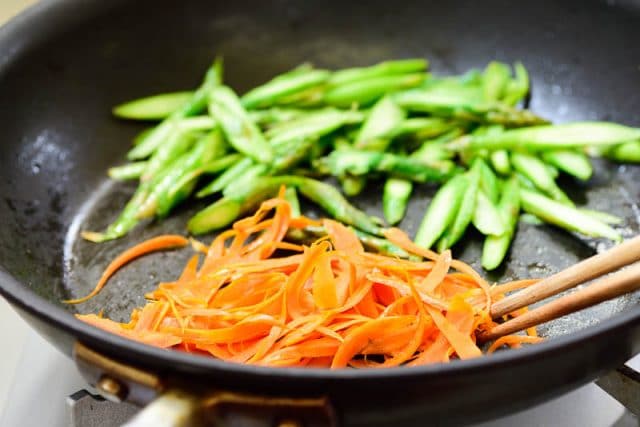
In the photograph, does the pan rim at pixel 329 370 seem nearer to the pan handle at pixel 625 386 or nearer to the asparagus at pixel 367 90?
the pan handle at pixel 625 386

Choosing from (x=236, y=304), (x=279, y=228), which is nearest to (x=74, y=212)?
(x=279, y=228)

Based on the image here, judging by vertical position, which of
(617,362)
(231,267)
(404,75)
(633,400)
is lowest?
(633,400)

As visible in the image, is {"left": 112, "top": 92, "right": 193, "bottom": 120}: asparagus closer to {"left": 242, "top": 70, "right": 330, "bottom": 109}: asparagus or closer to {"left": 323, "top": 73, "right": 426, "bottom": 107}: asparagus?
{"left": 242, "top": 70, "right": 330, "bottom": 109}: asparagus

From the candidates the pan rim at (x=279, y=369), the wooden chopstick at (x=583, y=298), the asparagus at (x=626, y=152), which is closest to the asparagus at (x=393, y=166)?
the asparagus at (x=626, y=152)

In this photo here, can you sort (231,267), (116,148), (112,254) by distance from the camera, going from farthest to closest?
(116,148)
(112,254)
(231,267)

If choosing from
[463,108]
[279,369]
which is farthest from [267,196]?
[279,369]

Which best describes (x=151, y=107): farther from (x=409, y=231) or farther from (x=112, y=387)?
(x=112, y=387)

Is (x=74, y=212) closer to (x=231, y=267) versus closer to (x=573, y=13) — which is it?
(x=231, y=267)
